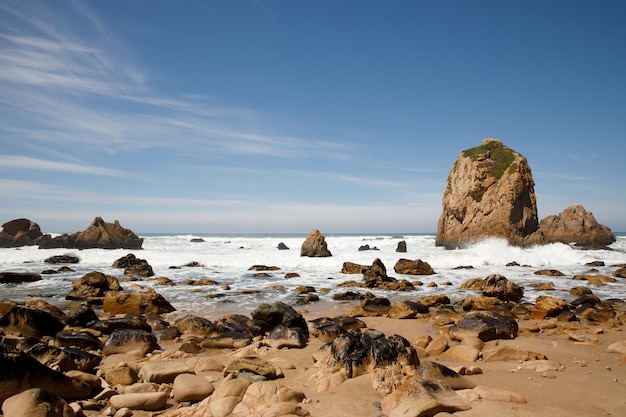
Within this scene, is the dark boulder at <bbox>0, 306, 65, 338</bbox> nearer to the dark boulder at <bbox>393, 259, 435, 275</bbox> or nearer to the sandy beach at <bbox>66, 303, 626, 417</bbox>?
the sandy beach at <bbox>66, 303, 626, 417</bbox>

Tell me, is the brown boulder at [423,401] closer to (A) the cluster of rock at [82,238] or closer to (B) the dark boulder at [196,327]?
(B) the dark boulder at [196,327]

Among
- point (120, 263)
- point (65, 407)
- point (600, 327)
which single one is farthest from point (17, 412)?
point (120, 263)

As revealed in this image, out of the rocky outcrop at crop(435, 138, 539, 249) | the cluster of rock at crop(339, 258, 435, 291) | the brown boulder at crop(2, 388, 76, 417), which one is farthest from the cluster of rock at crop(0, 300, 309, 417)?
the rocky outcrop at crop(435, 138, 539, 249)

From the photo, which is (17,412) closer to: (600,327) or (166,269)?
(600,327)

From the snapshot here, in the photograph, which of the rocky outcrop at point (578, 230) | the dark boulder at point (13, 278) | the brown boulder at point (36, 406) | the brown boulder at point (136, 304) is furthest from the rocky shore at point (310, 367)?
the rocky outcrop at point (578, 230)

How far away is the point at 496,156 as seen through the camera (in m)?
48.4

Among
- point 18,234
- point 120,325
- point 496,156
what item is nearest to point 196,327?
point 120,325

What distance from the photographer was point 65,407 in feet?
14.1

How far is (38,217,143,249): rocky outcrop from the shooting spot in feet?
137

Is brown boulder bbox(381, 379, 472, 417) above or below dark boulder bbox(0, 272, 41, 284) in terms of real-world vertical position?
above

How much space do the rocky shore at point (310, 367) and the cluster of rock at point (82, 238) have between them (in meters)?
35.3

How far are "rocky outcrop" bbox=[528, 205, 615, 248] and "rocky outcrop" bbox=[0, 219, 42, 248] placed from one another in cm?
6743

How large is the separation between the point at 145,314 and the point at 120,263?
55.2 feet

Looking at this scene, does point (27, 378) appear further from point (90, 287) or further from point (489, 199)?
point (489, 199)
